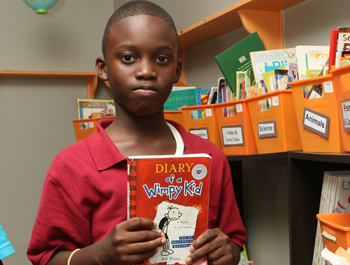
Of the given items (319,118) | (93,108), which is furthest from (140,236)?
(93,108)

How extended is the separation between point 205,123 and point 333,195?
27.1 inches

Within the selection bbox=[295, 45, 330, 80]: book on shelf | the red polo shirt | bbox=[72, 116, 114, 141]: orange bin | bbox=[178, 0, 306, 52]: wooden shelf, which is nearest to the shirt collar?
the red polo shirt

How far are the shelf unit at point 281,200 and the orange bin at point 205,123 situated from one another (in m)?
0.16

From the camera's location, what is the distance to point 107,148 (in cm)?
81

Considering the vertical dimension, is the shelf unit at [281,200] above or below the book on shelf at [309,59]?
below

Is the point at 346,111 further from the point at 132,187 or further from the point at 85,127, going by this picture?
the point at 85,127

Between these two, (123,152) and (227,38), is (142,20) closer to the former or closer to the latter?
(123,152)

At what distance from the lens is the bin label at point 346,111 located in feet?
2.87

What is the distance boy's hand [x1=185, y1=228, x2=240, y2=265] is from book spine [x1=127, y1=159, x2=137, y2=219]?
0.14m

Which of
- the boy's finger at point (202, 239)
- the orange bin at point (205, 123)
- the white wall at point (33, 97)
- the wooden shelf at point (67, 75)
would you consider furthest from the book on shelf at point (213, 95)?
the white wall at point (33, 97)

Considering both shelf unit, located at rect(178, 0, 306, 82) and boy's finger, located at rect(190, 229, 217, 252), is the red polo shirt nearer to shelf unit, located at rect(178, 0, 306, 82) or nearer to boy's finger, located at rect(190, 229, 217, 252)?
boy's finger, located at rect(190, 229, 217, 252)

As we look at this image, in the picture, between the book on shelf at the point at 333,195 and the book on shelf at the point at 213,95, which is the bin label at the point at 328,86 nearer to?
the book on shelf at the point at 333,195

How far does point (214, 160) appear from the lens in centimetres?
92

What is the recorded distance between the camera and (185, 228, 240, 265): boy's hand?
714mm
